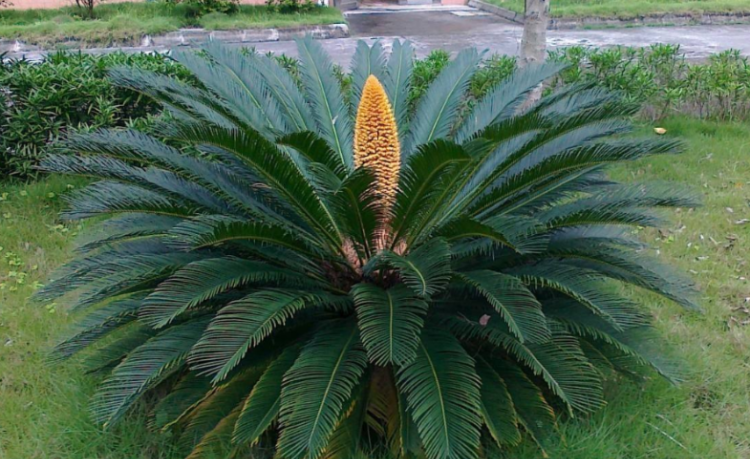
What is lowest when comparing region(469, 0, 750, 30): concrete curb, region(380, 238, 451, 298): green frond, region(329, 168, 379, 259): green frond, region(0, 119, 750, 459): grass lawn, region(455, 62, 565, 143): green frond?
region(0, 119, 750, 459): grass lawn

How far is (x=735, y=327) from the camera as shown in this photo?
3416 mm

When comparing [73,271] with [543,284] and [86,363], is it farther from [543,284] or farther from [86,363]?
[543,284]

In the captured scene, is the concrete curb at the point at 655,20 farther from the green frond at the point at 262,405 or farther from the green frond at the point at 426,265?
the green frond at the point at 262,405

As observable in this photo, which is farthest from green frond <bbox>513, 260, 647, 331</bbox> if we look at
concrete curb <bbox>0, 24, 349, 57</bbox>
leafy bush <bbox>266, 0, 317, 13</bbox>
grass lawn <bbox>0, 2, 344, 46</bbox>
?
leafy bush <bbox>266, 0, 317, 13</bbox>

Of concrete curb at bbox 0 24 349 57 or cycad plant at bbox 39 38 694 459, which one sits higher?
concrete curb at bbox 0 24 349 57

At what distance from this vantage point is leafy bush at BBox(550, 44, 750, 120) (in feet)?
19.7

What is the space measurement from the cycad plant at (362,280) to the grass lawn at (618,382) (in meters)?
0.18

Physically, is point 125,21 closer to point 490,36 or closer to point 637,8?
point 490,36

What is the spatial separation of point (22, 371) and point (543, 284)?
247 cm

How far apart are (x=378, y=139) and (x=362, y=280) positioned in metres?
0.56

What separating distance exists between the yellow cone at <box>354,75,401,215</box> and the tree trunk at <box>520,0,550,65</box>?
323cm

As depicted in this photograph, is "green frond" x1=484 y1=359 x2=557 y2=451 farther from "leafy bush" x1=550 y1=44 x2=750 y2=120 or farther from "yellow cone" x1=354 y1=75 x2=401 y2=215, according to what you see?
"leafy bush" x1=550 y1=44 x2=750 y2=120

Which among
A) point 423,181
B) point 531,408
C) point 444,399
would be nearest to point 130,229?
point 423,181

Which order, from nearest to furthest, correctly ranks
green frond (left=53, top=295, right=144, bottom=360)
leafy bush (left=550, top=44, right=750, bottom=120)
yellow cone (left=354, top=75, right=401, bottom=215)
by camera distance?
yellow cone (left=354, top=75, right=401, bottom=215) → green frond (left=53, top=295, right=144, bottom=360) → leafy bush (left=550, top=44, right=750, bottom=120)
